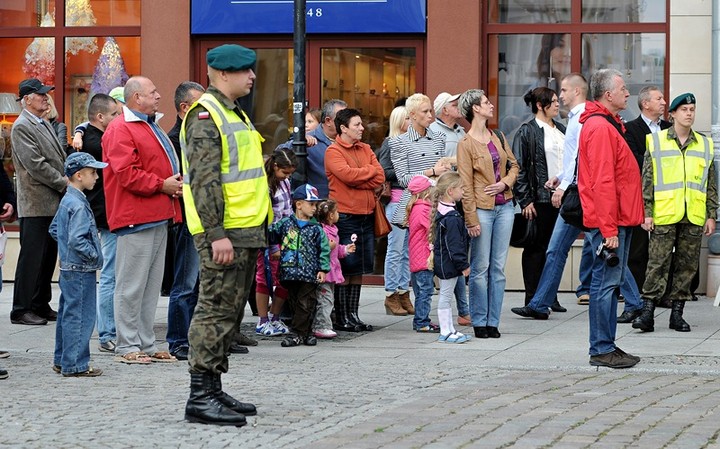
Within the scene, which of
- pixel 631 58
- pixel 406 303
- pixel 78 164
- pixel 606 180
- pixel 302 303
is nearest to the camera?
pixel 78 164

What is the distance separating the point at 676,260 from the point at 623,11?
4.20 m

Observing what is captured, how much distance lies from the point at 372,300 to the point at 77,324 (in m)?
5.59

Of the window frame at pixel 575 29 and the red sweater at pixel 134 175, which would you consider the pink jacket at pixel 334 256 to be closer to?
the red sweater at pixel 134 175

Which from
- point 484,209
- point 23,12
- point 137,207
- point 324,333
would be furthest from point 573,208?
point 23,12

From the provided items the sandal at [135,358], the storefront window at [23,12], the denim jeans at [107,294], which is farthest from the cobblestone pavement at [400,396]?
the storefront window at [23,12]

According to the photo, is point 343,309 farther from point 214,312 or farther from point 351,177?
point 214,312

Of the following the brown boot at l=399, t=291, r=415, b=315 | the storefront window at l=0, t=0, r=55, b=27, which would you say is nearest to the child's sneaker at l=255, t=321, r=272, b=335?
the brown boot at l=399, t=291, r=415, b=315

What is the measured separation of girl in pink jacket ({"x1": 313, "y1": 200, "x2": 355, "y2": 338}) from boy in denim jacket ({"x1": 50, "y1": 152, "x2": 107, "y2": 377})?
8.15 feet

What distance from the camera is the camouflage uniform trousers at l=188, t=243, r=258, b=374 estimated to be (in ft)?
23.8

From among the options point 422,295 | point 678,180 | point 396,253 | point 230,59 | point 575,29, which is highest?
point 575,29

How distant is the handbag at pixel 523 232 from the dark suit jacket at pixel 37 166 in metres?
4.08

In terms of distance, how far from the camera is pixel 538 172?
13.0m

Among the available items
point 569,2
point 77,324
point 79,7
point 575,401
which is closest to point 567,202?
point 575,401

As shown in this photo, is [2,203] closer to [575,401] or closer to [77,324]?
[77,324]
